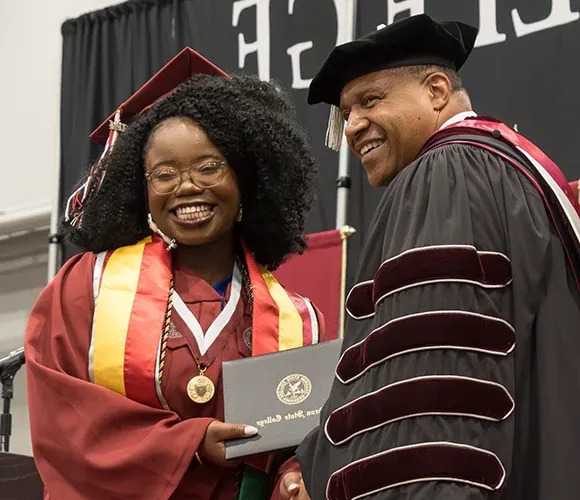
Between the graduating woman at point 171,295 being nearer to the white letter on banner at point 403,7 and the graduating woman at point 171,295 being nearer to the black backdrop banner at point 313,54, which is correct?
the black backdrop banner at point 313,54

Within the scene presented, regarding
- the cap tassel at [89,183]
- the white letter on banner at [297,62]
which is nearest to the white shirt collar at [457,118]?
the cap tassel at [89,183]

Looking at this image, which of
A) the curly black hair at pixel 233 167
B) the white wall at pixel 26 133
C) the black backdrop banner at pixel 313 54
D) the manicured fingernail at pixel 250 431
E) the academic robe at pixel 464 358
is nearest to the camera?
the academic robe at pixel 464 358

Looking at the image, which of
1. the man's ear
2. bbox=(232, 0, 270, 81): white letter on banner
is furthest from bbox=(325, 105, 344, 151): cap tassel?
bbox=(232, 0, 270, 81): white letter on banner

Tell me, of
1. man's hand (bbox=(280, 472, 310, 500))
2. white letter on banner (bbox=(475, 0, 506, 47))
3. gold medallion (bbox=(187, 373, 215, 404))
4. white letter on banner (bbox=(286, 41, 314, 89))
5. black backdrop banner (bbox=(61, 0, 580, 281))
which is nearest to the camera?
man's hand (bbox=(280, 472, 310, 500))

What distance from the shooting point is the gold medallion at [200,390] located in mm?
2891

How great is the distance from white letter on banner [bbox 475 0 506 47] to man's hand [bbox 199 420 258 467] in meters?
2.59

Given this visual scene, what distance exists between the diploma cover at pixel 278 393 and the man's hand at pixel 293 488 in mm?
192

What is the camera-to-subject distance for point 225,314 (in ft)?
10.1

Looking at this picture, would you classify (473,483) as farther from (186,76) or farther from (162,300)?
(186,76)

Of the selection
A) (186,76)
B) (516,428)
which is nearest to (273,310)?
(186,76)

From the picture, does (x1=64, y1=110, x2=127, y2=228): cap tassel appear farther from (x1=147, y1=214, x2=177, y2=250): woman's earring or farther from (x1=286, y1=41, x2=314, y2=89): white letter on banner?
(x1=286, y1=41, x2=314, y2=89): white letter on banner

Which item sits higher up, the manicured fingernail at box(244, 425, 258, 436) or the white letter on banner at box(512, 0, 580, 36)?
the white letter on banner at box(512, 0, 580, 36)

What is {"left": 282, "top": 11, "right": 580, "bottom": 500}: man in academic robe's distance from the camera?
2012mm

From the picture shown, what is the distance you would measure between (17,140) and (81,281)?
411cm
